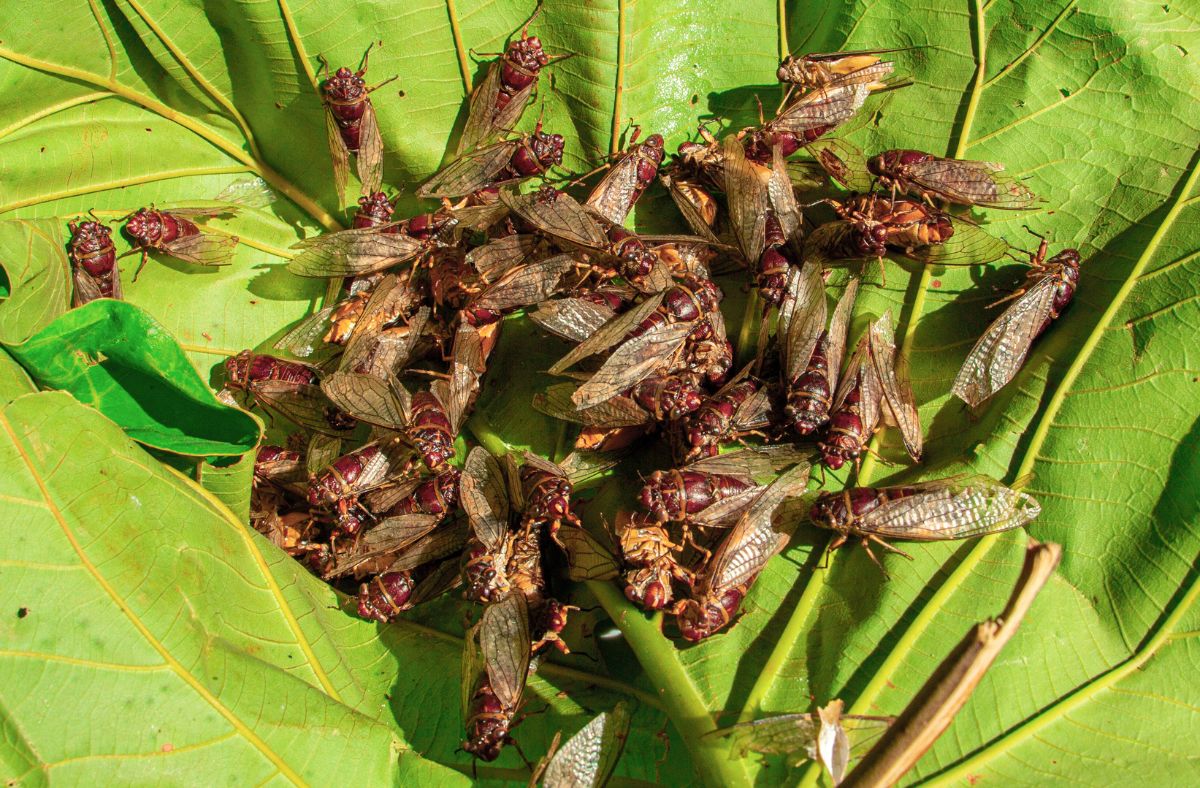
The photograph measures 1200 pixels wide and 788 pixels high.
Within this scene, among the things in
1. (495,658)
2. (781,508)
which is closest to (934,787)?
(781,508)

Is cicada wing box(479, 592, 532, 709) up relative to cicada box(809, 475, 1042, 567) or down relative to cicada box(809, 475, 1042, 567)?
down

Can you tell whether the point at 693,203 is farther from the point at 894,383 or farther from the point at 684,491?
the point at 684,491

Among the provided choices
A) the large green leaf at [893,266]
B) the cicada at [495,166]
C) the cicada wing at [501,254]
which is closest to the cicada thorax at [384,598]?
the large green leaf at [893,266]

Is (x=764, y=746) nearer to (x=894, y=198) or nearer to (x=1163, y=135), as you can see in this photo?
(x=894, y=198)

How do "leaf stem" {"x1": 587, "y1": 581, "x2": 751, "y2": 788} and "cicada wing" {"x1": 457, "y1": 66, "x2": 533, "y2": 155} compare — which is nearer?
"leaf stem" {"x1": 587, "y1": 581, "x2": 751, "y2": 788}

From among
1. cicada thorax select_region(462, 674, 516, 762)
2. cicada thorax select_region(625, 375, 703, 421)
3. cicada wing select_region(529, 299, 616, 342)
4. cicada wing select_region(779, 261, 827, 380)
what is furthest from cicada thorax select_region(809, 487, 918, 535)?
cicada thorax select_region(462, 674, 516, 762)

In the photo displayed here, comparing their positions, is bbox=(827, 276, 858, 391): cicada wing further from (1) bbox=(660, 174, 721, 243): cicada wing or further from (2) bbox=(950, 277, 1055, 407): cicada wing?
(1) bbox=(660, 174, 721, 243): cicada wing
